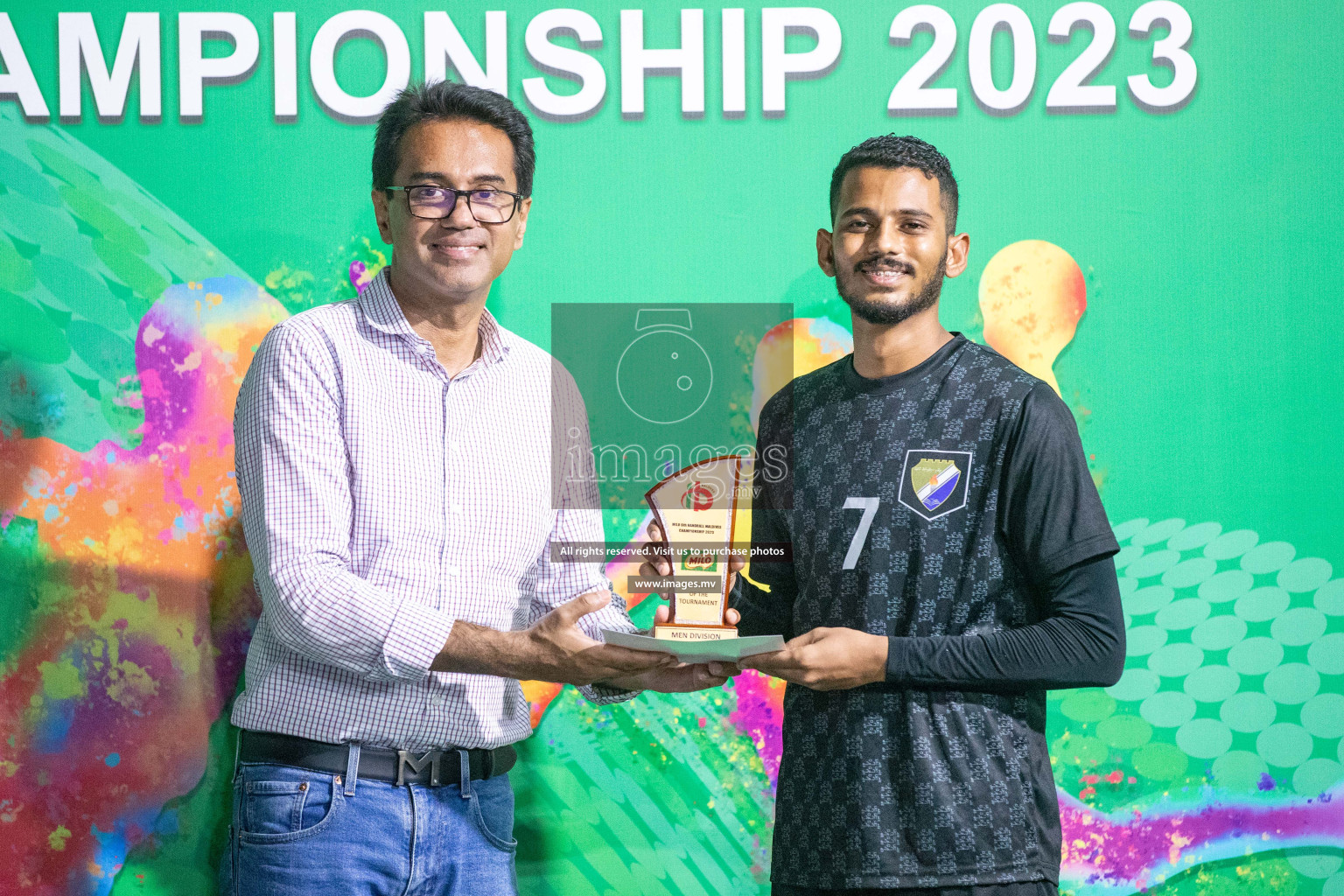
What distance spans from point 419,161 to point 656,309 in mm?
737

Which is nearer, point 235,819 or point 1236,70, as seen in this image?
point 235,819

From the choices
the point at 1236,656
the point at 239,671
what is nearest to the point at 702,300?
the point at 239,671

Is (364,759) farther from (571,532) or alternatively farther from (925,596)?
(925,596)

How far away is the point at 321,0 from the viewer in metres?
2.61

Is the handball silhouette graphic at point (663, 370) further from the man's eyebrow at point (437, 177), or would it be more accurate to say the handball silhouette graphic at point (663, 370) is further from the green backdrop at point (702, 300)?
the man's eyebrow at point (437, 177)

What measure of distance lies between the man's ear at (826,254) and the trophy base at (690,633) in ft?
2.39

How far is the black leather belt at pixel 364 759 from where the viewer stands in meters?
1.90

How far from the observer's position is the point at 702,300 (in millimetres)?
2617

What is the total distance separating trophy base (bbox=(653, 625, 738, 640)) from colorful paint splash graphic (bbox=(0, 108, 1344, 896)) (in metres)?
0.68

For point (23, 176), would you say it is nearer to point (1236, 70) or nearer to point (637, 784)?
point (637, 784)

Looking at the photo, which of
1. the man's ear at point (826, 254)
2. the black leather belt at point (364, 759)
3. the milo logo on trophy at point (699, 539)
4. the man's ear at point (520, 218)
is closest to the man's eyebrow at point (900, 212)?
the man's ear at point (826, 254)

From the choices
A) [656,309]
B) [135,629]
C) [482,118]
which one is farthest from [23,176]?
[656,309]

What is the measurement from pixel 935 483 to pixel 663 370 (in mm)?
754

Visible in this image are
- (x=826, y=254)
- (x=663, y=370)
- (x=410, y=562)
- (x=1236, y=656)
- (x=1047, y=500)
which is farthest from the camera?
(x=1236, y=656)
